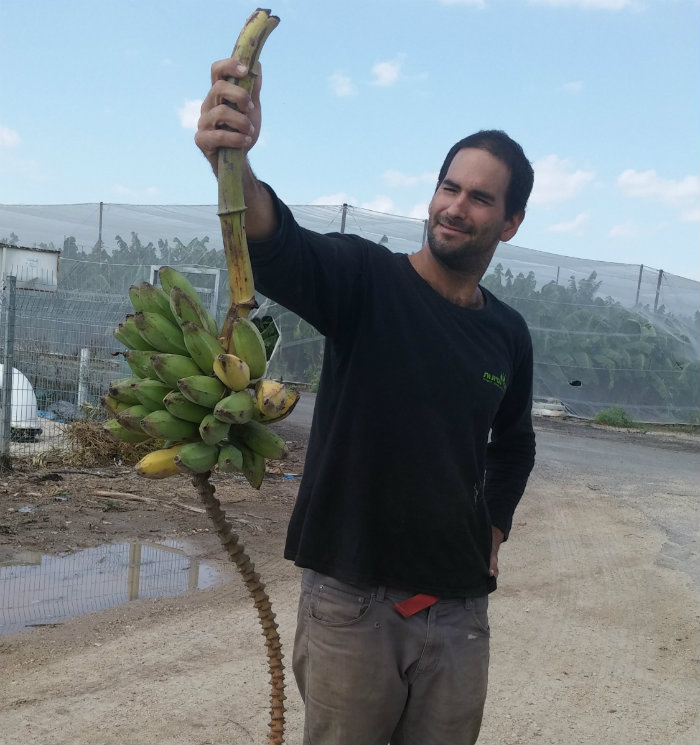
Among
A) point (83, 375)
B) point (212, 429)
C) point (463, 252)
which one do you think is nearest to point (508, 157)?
point (463, 252)

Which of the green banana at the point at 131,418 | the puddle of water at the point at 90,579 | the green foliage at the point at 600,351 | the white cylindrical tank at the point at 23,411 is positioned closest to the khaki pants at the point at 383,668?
the green banana at the point at 131,418

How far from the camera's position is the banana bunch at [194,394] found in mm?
1768

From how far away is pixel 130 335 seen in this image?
200 cm

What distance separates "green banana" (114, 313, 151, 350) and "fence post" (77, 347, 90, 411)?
24.6 feet

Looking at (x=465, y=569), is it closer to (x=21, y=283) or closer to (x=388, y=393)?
(x=388, y=393)

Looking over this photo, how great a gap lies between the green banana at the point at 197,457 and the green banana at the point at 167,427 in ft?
0.13

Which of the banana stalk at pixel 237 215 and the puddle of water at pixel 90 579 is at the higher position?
the banana stalk at pixel 237 215

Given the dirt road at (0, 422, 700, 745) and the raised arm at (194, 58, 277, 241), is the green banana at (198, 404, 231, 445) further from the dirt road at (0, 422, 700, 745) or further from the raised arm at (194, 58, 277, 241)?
the dirt road at (0, 422, 700, 745)

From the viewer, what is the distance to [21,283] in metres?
9.73

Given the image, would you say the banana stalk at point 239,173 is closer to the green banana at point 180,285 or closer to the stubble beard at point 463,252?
the green banana at point 180,285

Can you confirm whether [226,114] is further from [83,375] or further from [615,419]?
[615,419]

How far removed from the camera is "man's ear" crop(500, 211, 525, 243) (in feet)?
8.16

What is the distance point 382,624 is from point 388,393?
23.8 inches

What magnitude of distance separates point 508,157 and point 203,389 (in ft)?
3.93
